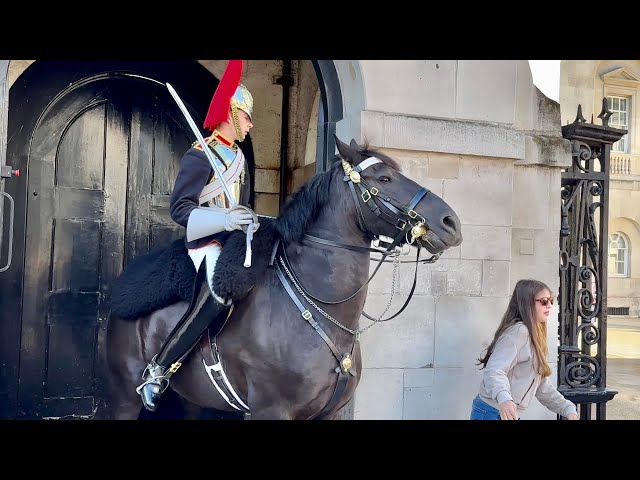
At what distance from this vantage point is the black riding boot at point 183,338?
3.53 m

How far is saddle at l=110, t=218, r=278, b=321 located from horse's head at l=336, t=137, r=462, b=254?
1.90 feet

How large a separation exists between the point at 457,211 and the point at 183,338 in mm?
2425

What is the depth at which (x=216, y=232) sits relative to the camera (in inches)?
142

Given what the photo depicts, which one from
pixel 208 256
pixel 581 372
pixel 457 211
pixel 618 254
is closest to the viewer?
pixel 208 256

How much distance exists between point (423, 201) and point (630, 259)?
26.0 m

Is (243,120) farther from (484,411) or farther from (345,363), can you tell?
(484,411)

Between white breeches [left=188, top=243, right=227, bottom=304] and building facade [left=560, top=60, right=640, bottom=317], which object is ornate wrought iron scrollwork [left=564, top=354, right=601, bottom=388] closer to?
white breeches [left=188, top=243, right=227, bottom=304]

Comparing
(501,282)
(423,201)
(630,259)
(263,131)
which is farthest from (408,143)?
(630,259)

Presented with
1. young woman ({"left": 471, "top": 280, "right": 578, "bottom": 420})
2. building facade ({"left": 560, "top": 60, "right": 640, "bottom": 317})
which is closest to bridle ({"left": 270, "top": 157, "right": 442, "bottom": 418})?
young woman ({"left": 471, "top": 280, "right": 578, "bottom": 420})

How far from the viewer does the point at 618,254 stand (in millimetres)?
26672

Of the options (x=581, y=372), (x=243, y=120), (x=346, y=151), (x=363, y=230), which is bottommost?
(x=581, y=372)

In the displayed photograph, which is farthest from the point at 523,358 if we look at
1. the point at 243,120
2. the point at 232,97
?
the point at 232,97

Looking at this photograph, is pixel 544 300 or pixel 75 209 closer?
pixel 544 300

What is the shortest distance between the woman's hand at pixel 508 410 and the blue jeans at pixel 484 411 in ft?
1.07
